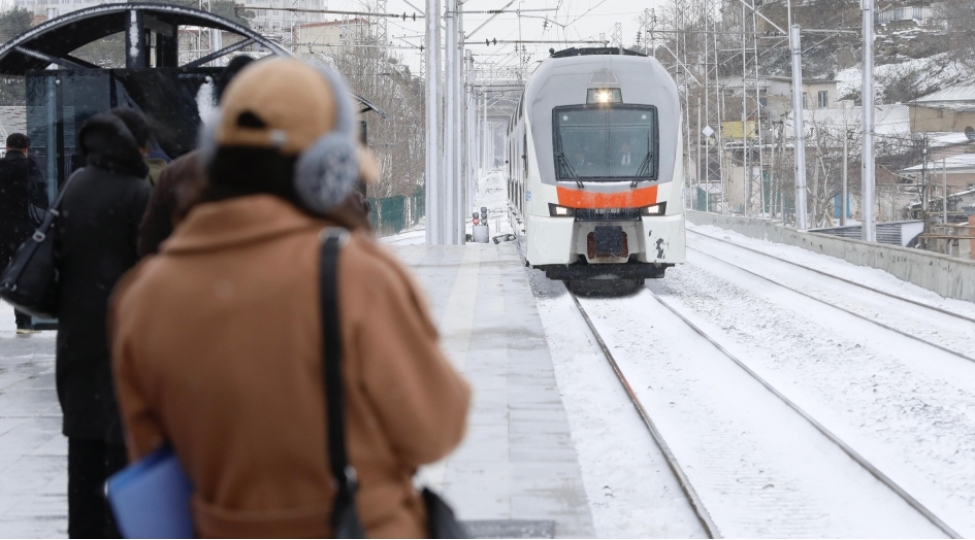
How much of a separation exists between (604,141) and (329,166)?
47.0 ft

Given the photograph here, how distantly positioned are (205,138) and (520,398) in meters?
5.54

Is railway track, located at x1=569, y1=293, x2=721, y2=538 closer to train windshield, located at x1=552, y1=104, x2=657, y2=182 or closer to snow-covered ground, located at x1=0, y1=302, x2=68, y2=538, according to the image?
snow-covered ground, located at x1=0, y1=302, x2=68, y2=538

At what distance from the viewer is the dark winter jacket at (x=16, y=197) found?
8.65 metres

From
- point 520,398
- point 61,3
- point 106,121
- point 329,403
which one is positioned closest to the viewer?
point 329,403

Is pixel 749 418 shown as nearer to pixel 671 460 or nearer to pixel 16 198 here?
pixel 671 460

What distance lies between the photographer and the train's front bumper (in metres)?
16.0

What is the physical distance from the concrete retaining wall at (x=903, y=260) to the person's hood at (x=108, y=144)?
47.2 ft

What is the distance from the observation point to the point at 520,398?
7.54m

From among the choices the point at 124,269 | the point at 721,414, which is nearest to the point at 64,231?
the point at 124,269

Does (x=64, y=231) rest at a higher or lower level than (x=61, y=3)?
lower

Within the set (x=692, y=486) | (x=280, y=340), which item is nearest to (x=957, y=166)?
(x=692, y=486)

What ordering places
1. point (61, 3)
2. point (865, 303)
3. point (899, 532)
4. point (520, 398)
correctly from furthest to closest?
point (61, 3) < point (865, 303) < point (520, 398) < point (899, 532)

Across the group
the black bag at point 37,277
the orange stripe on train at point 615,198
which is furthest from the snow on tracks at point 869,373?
the black bag at point 37,277

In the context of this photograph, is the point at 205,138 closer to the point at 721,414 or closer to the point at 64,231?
the point at 64,231
